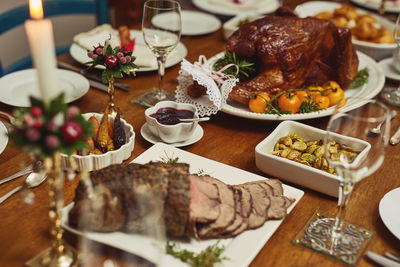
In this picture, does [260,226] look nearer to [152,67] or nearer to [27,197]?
[27,197]

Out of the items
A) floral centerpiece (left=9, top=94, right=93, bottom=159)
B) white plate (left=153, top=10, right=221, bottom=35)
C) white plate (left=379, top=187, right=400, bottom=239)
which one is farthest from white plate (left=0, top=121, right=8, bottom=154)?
white plate (left=153, top=10, right=221, bottom=35)

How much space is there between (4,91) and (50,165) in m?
1.02

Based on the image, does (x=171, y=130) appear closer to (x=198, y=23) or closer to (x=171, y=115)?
(x=171, y=115)

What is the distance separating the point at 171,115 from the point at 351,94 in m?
0.84

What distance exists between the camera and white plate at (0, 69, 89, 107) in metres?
1.70

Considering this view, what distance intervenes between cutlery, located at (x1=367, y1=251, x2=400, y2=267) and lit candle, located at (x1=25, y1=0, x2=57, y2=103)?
795 mm

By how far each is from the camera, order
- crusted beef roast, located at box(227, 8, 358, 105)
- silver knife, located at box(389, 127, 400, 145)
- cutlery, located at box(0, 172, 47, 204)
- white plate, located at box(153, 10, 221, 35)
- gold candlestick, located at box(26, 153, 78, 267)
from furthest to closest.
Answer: white plate, located at box(153, 10, 221, 35) < crusted beef roast, located at box(227, 8, 358, 105) < silver knife, located at box(389, 127, 400, 145) < cutlery, located at box(0, 172, 47, 204) < gold candlestick, located at box(26, 153, 78, 267)

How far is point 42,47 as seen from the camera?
75 centimetres

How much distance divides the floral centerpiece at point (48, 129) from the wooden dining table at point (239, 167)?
8cm

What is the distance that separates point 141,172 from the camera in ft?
3.47

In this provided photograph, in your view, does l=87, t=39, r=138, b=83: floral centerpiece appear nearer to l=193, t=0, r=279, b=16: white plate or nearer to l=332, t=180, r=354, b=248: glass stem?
l=332, t=180, r=354, b=248: glass stem

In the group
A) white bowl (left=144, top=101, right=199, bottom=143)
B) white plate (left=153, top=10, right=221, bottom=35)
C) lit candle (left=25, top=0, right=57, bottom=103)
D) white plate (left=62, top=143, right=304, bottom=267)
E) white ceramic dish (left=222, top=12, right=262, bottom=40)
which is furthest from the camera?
white plate (left=153, top=10, right=221, bottom=35)

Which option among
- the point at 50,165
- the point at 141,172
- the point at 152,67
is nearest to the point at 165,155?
the point at 141,172

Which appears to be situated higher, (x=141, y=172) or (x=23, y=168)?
(x=141, y=172)
